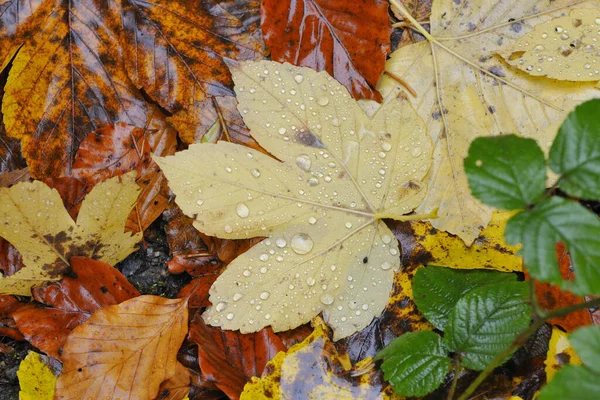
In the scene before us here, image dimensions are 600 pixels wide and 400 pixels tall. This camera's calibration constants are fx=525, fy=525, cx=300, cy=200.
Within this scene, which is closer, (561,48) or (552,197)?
(552,197)

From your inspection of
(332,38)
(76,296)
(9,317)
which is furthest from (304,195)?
(9,317)

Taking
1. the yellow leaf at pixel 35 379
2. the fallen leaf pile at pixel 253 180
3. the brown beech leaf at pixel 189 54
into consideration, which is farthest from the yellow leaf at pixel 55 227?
the brown beech leaf at pixel 189 54

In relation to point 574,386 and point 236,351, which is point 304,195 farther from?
point 574,386

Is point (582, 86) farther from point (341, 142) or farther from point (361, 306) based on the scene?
point (361, 306)

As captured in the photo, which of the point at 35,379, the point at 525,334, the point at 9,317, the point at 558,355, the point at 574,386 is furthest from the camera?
the point at 9,317

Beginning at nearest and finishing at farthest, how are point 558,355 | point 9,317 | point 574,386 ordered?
point 574,386 < point 558,355 < point 9,317

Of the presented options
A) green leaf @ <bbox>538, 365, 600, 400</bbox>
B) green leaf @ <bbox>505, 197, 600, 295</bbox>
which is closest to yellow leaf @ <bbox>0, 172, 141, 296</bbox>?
green leaf @ <bbox>505, 197, 600, 295</bbox>

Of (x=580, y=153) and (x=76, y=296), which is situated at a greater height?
(x=580, y=153)

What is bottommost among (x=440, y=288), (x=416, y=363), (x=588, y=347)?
(x=416, y=363)
